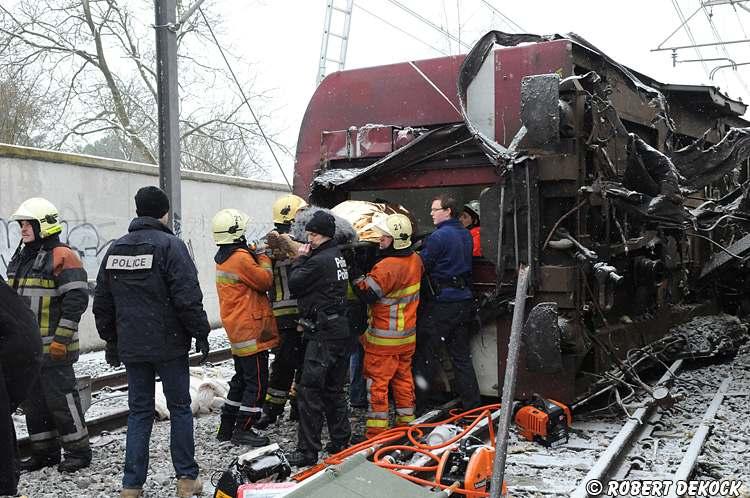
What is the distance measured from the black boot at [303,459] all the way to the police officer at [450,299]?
55.0 inches

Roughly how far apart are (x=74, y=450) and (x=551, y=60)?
4419 millimetres

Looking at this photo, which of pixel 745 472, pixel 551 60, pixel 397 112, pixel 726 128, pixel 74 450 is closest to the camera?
pixel 745 472

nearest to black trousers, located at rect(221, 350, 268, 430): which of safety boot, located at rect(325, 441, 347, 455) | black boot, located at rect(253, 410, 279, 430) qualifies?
black boot, located at rect(253, 410, 279, 430)

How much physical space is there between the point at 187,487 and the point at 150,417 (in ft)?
1.58

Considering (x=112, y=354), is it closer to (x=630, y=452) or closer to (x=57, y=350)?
(x=57, y=350)

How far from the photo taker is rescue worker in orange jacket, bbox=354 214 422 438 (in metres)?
5.24

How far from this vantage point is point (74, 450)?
4.84 meters

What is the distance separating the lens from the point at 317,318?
4.85m

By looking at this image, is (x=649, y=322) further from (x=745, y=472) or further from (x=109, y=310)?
(x=109, y=310)

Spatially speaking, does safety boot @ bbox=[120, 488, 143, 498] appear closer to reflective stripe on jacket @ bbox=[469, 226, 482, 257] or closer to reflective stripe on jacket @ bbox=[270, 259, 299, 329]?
reflective stripe on jacket @ bbox=[270, 259, 299, 329]

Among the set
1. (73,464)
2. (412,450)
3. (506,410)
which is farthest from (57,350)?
(506,410)

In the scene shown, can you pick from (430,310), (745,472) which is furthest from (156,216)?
(745,472)

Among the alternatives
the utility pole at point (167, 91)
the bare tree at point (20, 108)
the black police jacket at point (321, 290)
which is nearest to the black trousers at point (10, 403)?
the black police jacket at point (321, 290)

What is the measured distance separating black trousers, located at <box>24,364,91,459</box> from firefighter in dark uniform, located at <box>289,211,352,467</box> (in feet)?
4.90
